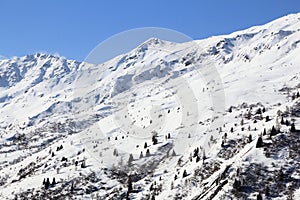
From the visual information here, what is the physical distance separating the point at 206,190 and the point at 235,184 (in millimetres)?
7038

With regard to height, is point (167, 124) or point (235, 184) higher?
point (167, 124)

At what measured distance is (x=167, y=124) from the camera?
189375mm

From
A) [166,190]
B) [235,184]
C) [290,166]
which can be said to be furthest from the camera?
[166,190]

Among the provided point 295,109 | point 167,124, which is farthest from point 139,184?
point 167,124

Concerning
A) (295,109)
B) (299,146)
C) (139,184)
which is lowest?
(139,184)

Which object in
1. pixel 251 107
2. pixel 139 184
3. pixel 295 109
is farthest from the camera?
pixel 251 107

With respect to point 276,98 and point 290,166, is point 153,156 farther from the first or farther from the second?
point 276,98

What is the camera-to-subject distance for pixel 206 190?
9588cm

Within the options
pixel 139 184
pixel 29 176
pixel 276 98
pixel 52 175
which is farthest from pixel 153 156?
pixel 276 98

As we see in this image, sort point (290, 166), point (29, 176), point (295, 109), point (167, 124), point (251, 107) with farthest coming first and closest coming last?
point (167, 124), point (251, 107), point (29, 176), point (295, 109), point (290, 166)

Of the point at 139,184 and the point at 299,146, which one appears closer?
the point at 299,146

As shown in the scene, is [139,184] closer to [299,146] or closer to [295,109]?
[299,146]

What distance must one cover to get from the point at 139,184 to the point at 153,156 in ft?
69.9

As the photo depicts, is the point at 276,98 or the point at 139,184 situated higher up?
the point at 276,98
